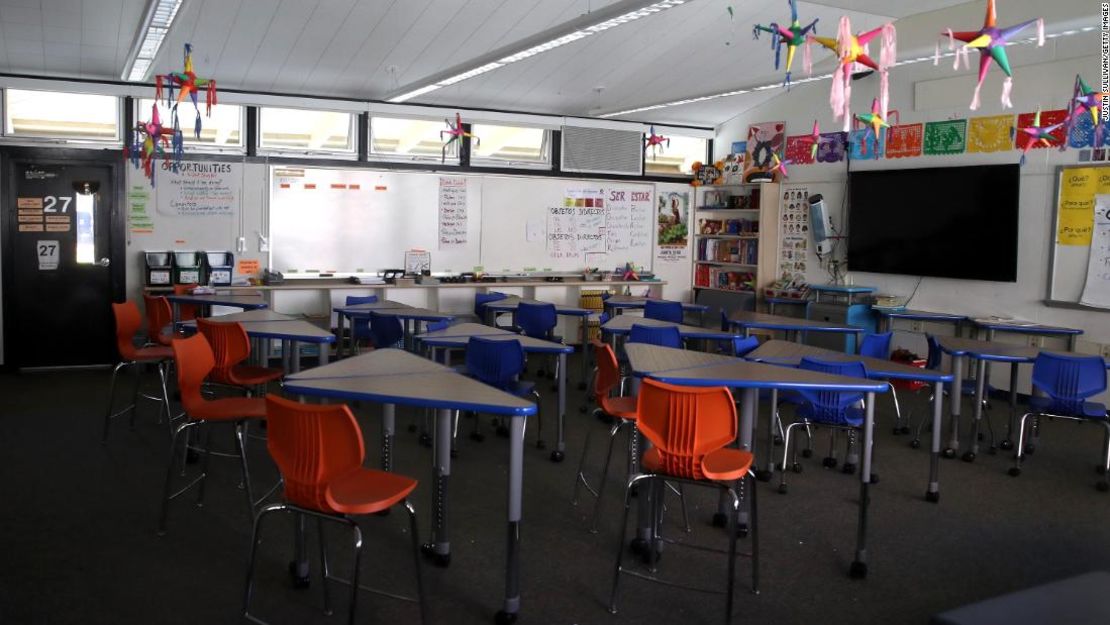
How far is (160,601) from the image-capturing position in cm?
329

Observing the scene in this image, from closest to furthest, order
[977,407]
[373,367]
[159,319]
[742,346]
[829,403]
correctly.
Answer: [373,367] < [829,403] < [742,346] < [977,407] < [159,319]

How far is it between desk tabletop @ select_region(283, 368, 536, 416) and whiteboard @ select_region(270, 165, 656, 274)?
5.84 meters

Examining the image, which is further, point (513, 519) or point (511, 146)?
point (511, 146)

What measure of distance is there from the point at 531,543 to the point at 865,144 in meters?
6.90

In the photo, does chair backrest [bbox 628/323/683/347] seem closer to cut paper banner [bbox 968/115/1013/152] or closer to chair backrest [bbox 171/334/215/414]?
chair backrest [bbox 171/334/215/414]

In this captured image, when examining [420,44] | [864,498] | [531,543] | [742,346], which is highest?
[420,44]

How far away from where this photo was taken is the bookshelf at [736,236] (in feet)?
33.9

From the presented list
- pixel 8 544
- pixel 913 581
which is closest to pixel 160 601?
pixel 8 544

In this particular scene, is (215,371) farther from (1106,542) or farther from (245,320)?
(1106,542)

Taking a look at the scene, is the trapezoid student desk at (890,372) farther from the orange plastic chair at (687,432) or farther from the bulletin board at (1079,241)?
the bulletin board at (1079,241)

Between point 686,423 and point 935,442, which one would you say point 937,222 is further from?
point 686,423

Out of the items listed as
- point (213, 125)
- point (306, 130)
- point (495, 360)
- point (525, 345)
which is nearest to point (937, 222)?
point (525, 345)

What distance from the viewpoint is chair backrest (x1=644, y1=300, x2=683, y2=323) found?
24.9 ft

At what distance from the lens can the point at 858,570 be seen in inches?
148
